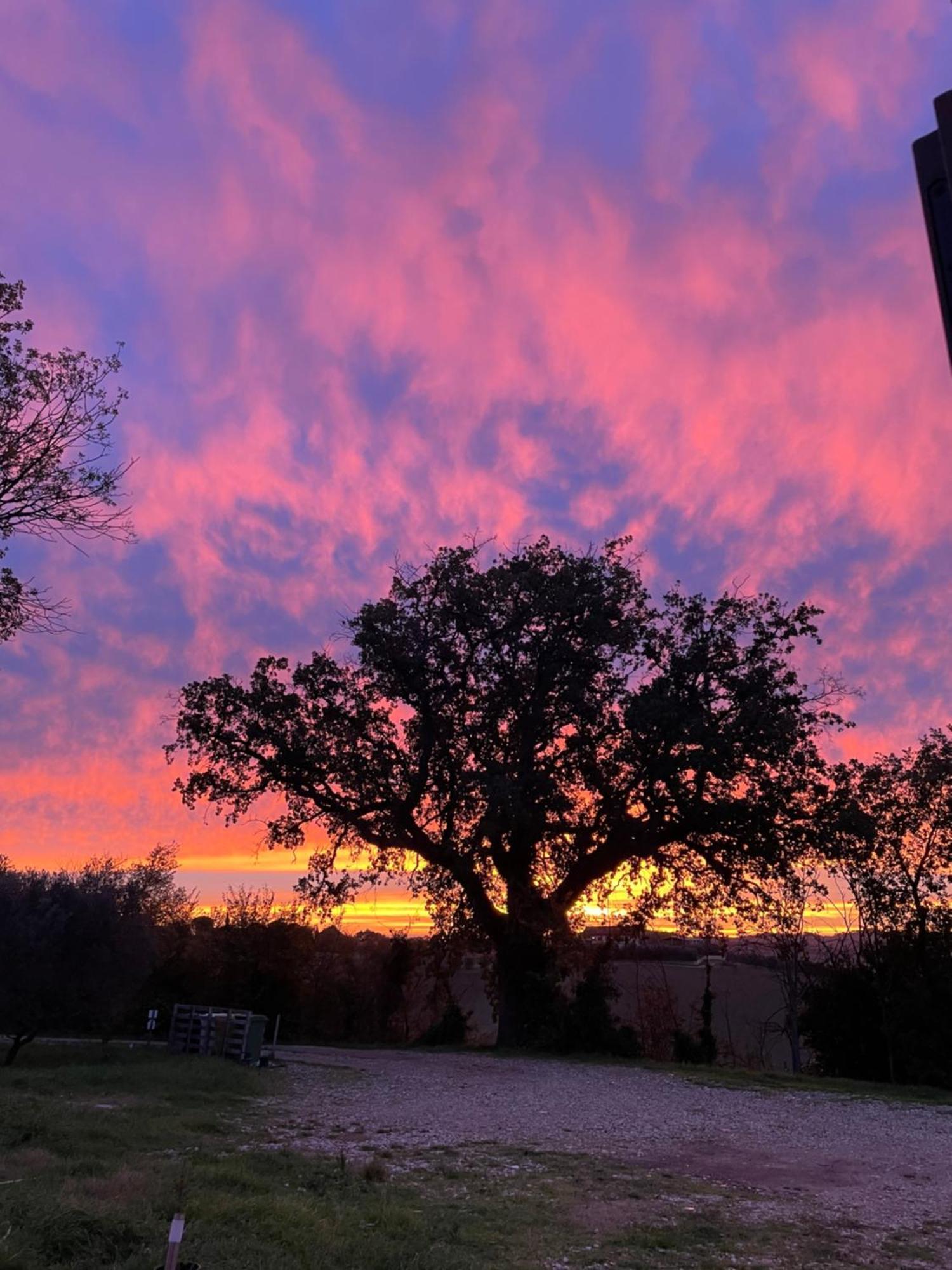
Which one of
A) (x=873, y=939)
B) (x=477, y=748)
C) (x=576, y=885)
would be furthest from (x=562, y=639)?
(x=873, y=939)

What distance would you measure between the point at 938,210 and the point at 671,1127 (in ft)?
45.7

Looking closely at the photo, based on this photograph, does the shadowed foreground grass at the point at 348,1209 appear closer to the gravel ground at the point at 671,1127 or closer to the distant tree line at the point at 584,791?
the gravel ground at the point at 671,1127

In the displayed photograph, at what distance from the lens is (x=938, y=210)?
1722 mm

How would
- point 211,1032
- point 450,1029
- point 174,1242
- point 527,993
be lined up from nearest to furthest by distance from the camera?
point 174,1242 < point 211,1032 < point 527,993 < point 450,1029

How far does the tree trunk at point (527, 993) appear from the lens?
2545 cm

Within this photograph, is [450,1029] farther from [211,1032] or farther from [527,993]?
[211,1032]

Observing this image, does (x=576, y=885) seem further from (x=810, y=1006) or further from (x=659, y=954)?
(x=659, y=954)

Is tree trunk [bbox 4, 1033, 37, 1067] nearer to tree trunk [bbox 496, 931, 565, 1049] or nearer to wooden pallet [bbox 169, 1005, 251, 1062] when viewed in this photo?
wooden pallet [bbox 169, 1005, 251, 1062]

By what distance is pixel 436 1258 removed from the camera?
20.2 feet

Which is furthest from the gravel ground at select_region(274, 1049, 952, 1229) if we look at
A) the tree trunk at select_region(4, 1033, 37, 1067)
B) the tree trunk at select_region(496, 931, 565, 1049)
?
the tree trunk at select_region(4, 1033, 37, 1067)

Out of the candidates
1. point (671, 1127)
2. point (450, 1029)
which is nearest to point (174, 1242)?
point (671, 1127)

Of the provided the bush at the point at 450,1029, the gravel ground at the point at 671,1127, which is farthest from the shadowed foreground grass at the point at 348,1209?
the bush at the point at 450,1029

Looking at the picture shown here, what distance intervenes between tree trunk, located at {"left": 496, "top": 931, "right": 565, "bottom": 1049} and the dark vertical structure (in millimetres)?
24894

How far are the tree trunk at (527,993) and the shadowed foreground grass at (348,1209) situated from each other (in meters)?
15.3
